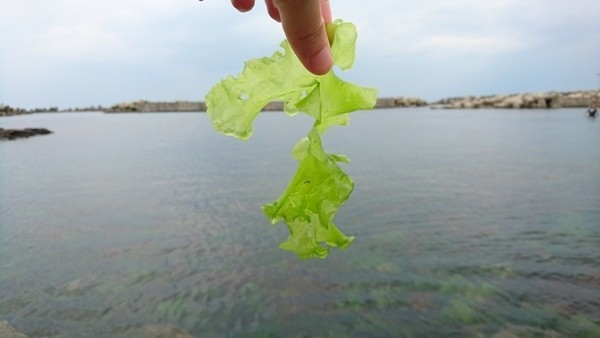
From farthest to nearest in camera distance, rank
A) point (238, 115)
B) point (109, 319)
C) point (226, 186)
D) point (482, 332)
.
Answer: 1. point (226, 186)
2. point (109, 319)
3. point (482, 332)
4. point (238, 115)

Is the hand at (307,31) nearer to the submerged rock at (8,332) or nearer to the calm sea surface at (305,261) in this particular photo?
the calm sea surface at (305,261)

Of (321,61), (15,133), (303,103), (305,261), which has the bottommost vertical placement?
(305,261)

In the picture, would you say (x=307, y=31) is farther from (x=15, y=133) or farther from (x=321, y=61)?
(x=15, y=133)

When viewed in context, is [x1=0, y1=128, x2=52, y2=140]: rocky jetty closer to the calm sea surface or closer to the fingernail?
the calm sea surface

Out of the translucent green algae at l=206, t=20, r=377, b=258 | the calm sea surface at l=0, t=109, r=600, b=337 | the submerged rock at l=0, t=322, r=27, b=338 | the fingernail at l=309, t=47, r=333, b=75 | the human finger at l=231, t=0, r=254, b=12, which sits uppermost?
the human finger at l=231, t=0, r=254, b=12

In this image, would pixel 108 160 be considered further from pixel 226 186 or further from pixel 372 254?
pixel 372 254

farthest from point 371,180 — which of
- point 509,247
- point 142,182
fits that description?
point 142,182

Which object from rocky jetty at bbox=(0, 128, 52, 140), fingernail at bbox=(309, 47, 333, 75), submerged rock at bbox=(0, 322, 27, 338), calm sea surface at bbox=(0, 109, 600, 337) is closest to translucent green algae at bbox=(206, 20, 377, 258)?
fingernail at bbox=(309, 47, 333, 75)

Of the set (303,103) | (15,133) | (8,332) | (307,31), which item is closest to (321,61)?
(307,31)
